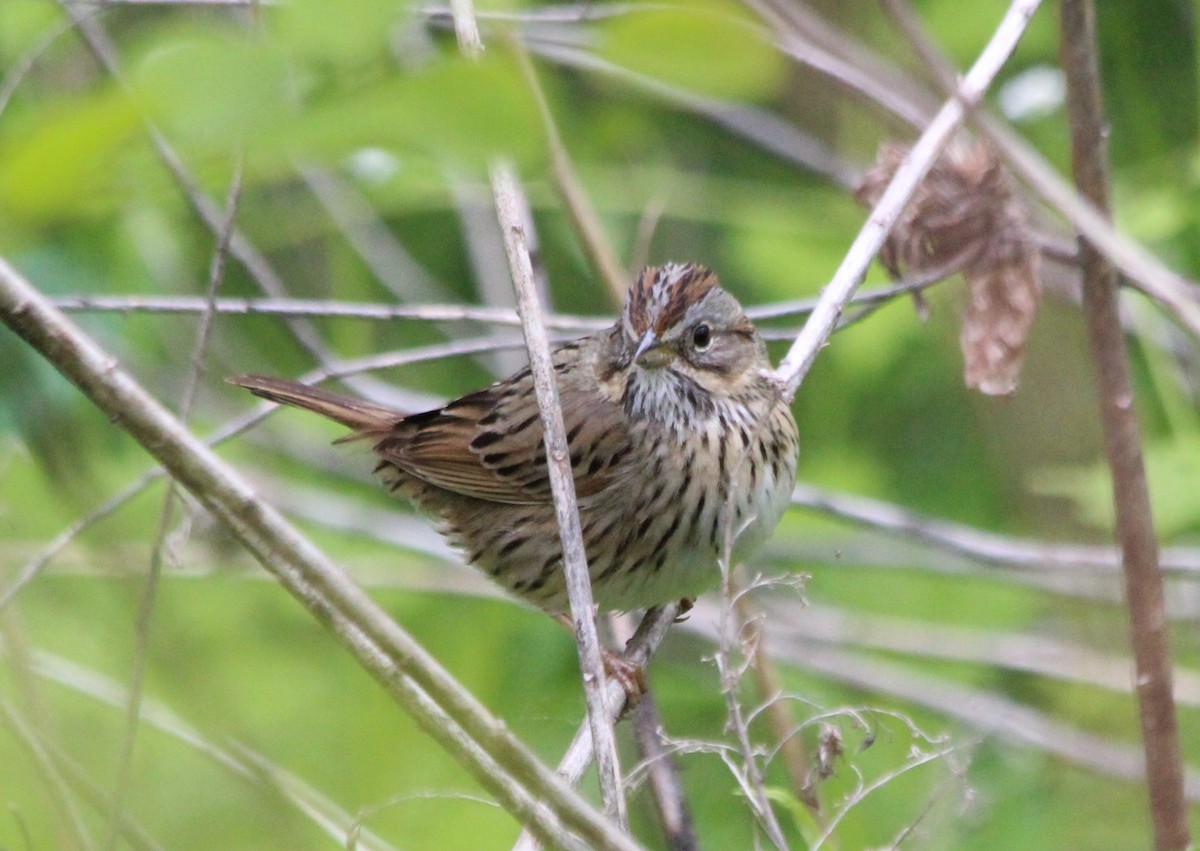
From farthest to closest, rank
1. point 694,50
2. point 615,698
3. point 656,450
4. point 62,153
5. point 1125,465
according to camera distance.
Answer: point 656,450, point 615,698, point 1125,465, point 694,50, point 62,153

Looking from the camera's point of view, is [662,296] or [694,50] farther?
[662,296]

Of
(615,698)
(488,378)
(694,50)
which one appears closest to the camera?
(694,50)

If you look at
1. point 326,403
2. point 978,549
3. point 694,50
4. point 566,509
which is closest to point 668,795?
point 566,509

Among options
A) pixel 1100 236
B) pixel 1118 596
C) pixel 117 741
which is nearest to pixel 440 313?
pixel 117 741

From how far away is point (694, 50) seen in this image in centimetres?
75

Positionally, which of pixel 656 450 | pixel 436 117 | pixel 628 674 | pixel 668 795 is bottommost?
pixel 436 117

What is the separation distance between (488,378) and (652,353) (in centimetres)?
230

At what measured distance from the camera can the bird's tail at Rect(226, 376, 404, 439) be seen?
3.35m

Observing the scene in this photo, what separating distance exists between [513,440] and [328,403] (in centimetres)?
53

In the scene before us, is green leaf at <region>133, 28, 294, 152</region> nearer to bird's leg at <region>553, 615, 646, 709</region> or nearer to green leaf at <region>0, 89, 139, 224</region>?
green leaf at <region>0, 89, 139, 224</region>

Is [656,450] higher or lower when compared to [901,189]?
lower

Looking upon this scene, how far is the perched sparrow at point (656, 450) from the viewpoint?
2904 millimetres

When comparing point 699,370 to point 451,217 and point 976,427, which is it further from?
point 451,217

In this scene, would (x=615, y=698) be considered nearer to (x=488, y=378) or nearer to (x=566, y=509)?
(x=566, y=509)
